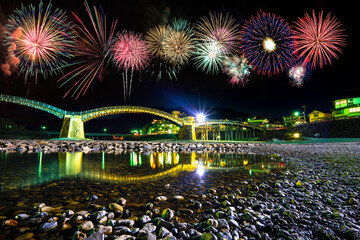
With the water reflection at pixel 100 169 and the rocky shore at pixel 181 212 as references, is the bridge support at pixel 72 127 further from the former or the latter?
the rocky shore at pixel 181 212

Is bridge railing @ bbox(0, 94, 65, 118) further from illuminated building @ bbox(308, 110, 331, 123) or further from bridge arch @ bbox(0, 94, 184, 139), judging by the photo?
illuminated building @ bbox(308, 110, 331, 123)

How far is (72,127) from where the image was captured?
41344mm

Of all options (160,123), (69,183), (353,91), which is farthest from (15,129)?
(353,91)

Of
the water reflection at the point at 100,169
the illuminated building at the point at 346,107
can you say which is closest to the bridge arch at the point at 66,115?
the water reflection at the point at 100,169

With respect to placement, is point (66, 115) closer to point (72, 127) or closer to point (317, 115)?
point (72, 127)

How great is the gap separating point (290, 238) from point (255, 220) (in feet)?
1.76

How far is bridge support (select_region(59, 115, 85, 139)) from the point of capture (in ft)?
132

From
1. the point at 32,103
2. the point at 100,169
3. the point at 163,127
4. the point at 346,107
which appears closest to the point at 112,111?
the point at 32,103

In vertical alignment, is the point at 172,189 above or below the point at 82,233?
below

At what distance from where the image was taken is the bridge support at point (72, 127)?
40312mm

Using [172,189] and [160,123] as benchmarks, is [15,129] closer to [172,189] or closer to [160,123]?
[160,123]

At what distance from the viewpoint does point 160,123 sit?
123m

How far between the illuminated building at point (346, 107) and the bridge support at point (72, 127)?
77838 millimetres

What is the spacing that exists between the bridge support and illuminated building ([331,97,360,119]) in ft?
255
